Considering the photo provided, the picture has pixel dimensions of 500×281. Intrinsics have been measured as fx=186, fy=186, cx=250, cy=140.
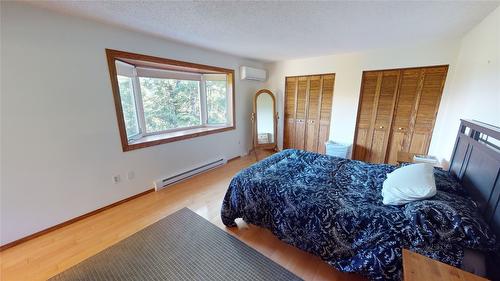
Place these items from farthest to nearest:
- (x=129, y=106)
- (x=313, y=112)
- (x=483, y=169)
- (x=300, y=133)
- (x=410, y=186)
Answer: (x=300, y=133)
(x=313, y=112)
(x=129, y=106)
(x=410, y=186)
(x=483, y=169)

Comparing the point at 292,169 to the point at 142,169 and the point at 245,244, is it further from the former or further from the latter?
the point at 142,169

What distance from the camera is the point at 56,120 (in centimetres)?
184

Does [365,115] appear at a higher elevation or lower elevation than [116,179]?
higher

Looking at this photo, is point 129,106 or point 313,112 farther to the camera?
point 313,112

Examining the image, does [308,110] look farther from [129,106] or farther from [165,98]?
[129,106]

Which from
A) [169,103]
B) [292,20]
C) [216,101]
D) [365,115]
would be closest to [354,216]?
[292,20]

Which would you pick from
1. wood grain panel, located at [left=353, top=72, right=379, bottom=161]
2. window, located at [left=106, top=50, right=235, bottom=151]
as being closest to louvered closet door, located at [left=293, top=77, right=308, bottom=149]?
wood grain panel, located at [left=353, top=72, right=379, bottom=161]

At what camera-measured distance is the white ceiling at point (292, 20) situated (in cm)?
158

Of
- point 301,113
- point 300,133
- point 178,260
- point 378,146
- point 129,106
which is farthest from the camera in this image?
point 300,133

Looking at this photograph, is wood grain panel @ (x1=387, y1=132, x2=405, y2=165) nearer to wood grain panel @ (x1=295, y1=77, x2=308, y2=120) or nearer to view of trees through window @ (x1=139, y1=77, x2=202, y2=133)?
wood grain panel @ (x1=295, y1=77, x2=308, y2=120)

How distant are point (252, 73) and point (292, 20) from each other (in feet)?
6.56

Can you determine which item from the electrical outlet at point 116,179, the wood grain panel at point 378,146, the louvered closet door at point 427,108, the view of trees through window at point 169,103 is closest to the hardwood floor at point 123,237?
the electrical outlet at point 116,179

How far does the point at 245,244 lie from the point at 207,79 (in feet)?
9.60

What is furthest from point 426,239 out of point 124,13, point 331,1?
point 124,13
